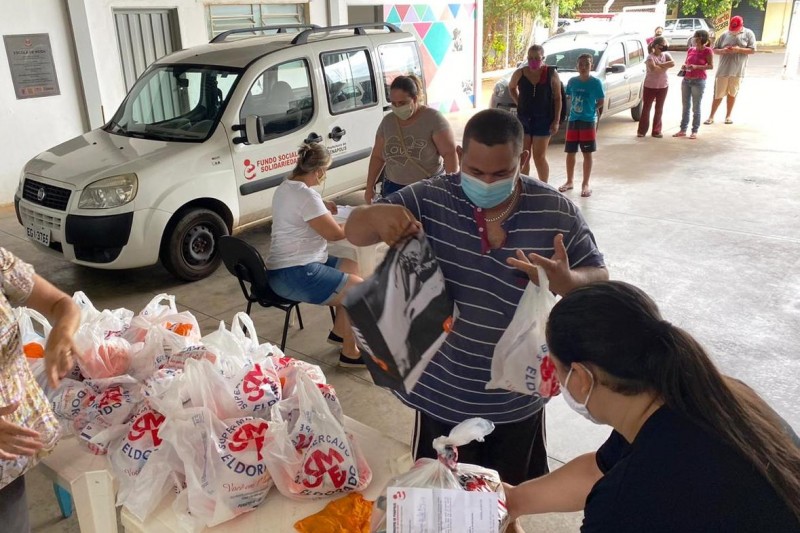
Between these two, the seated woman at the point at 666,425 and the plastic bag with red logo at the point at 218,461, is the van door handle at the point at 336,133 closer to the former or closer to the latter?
the plastic bag with red logo at the point at 218,461

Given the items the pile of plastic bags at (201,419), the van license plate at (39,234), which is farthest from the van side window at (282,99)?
the pile of plastic bags at (201,419)

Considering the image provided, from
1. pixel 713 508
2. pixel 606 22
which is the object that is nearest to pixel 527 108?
pixel 713 508

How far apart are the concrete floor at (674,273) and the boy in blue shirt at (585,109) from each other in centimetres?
63

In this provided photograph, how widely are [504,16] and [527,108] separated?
1391 cm

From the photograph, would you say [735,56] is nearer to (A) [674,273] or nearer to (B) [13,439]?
(A) [674,273]

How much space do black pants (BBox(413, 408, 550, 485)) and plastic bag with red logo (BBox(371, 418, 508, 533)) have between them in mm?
497

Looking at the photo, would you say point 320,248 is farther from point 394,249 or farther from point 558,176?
point 558,176

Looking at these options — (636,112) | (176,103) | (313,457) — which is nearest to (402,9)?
(636,112)

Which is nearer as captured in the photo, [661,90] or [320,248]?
[320,248]

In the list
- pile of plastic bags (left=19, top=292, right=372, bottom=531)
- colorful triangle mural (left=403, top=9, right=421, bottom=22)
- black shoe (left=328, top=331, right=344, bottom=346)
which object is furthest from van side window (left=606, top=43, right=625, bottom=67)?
pile of plastic bags (left=19, top=292, right=372, bottom=531)

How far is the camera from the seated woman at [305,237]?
12.5ft

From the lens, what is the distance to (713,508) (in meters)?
1.16

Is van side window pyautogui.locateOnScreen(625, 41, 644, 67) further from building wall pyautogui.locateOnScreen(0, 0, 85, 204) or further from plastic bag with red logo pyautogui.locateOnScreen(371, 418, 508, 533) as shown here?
plastic bag with red logo pyautogui.locateOnScreen(371, 418, 508, 533)

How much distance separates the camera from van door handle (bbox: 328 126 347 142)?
6414 mm
